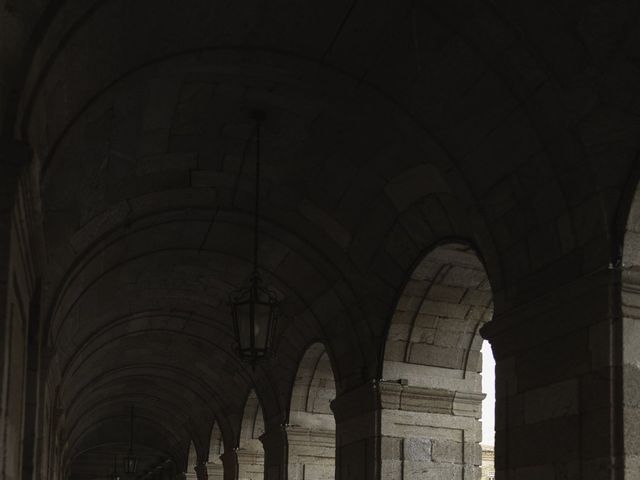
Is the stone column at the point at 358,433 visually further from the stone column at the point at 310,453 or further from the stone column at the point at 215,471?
the stone column at the point at 215,471

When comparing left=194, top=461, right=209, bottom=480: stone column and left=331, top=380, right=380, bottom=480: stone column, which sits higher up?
left=331, top=380, right=380, bottom=480: stone column

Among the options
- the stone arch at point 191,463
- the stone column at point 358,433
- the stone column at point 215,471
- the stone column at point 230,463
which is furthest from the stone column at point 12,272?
the stone arch at point 191,463

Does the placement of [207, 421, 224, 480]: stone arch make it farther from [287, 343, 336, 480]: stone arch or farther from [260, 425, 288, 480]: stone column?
[287, 343, 336, 480]: stone arch

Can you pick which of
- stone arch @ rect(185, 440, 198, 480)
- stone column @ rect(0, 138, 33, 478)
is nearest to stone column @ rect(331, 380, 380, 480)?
stone column @ rect(0, 138, 33, 478)

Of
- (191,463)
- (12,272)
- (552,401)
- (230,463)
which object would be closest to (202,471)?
(230,463)

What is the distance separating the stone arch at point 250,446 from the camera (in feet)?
56.6

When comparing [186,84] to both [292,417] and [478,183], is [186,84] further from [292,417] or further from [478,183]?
[292,417]

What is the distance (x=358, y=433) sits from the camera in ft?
34.0

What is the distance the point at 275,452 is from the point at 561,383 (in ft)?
26.6

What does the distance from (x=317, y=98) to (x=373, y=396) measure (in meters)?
3.38

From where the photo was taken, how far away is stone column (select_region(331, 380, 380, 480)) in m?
9.91

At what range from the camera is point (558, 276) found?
6.69 m

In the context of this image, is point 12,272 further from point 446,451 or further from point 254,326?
point 446,451

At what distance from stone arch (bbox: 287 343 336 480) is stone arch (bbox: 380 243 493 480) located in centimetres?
334
